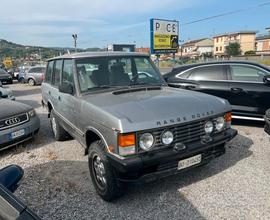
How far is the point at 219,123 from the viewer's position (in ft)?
11.4

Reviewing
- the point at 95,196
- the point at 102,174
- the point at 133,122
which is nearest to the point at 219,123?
the point at 133,122

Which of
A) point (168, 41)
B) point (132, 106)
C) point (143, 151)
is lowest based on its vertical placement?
point (143, 151)

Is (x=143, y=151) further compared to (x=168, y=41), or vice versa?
(x=168, y=41)

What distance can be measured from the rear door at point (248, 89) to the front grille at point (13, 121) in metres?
4.83

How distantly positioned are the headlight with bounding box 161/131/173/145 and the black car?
3.78 meters

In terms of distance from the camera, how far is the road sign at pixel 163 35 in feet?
46.4

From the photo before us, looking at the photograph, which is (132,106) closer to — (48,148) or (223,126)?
(223,126)

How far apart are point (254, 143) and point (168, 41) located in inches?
433

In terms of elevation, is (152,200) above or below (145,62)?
below

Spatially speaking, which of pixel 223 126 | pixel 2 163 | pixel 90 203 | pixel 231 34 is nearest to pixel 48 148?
pixel 2 163

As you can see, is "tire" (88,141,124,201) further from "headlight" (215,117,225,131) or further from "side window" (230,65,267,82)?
"side window" (230,65,267,82)

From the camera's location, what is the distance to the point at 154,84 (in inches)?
171

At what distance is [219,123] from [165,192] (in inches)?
47.7

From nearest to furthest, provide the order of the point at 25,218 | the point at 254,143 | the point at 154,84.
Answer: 1. the point at 25,218
2. the point at 154,84
3. the point at 254,143
